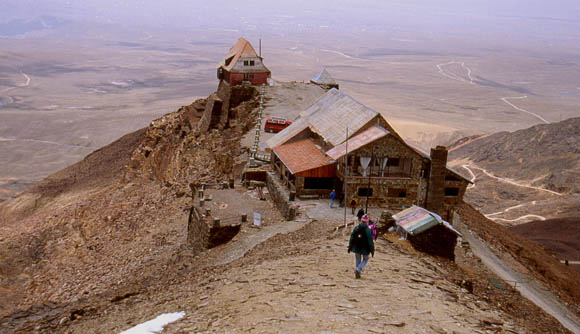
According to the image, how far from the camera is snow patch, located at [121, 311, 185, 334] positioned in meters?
13.1

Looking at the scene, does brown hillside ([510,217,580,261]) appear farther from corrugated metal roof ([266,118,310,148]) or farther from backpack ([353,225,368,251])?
backpack ([353,225,368,251])

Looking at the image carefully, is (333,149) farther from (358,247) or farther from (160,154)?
(160,154)

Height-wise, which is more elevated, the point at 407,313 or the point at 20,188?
the point at 407,313

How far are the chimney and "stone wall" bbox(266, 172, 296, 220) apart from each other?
6940mm

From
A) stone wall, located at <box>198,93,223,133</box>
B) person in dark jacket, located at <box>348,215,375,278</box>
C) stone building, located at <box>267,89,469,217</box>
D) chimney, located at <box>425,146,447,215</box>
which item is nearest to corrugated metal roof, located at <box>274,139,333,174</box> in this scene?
stone building, located at <box>267,89,469,217</box>

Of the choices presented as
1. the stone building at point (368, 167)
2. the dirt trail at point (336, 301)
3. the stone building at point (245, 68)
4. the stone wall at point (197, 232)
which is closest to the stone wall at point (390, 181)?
the stone building at point (368, 167)

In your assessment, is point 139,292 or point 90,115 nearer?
point 139,292

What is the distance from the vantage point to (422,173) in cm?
2731

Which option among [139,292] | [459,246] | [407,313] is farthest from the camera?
Answer: [459,246]

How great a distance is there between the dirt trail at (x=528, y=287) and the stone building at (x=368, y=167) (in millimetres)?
2796

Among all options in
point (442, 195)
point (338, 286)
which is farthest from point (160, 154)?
point (338, 286)

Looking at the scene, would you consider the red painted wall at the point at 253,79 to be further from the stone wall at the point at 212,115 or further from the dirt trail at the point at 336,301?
the dirt trail at the point at 336,301

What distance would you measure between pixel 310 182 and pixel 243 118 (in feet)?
54.7

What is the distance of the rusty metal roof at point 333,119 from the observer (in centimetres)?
2797
